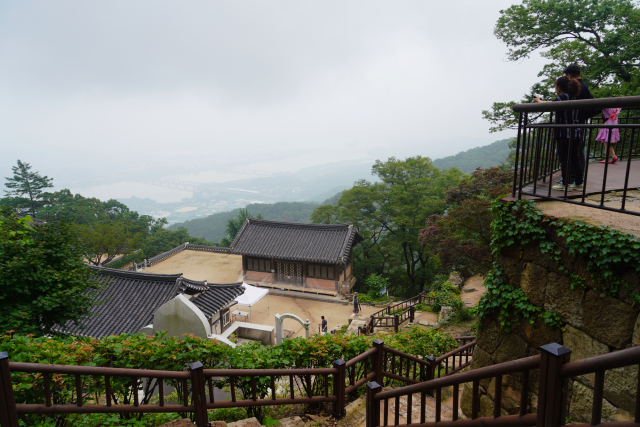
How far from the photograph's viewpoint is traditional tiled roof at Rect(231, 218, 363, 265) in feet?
74.9

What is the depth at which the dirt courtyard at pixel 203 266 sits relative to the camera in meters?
25.5

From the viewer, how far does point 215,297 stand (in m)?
14.4

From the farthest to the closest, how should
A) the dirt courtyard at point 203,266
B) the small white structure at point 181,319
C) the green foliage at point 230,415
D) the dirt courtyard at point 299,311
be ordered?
the dirt courtyard at point 203,266
the dirt courtyard at point 299,311
the small white structure at point 181,319
the green foliage at point 230,415

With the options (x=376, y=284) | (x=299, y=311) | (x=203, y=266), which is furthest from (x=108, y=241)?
(x=376, y=284)

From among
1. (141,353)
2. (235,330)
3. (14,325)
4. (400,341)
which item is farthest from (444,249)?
(14,325)

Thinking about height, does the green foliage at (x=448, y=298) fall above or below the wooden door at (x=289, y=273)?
above

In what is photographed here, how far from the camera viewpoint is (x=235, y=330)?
15.6 metres

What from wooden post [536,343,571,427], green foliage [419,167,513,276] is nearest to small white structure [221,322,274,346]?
green foliage [419,167,513,276]

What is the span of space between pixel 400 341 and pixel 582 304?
4718mm

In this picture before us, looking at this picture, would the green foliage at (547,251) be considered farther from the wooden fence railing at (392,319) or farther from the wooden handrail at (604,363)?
the wooden fence railing at (392,319)

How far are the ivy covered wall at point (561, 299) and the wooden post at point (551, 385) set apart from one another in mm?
2184

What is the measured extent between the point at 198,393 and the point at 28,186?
4457cm

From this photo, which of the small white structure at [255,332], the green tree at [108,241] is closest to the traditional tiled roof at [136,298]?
the small white structure at [255,332]

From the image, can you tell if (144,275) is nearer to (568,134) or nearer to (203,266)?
(203,266)
